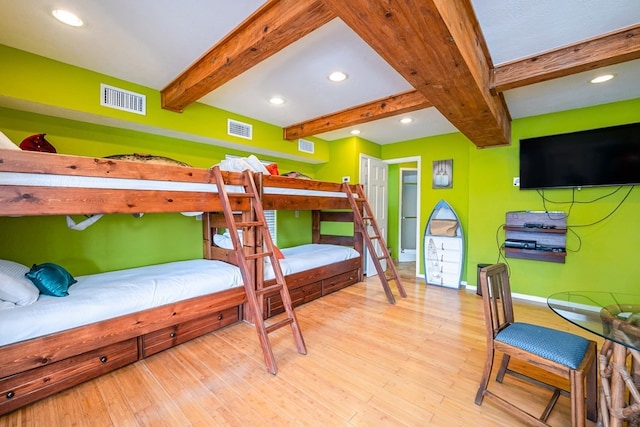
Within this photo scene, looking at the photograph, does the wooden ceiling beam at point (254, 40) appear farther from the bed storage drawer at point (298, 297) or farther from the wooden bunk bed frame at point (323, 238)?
the bed storage drawer at point (298, 297)

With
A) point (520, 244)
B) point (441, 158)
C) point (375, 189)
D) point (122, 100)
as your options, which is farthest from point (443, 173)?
point (122, 100)

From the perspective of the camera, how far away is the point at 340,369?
79.7 inches

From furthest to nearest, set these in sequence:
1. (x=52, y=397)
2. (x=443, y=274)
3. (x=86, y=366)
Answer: (x=443, y=274) → (x=86, y=366) → (x=52, y=397)

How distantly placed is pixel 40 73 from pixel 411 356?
12.8 feet

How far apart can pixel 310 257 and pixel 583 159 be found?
11.7 ft

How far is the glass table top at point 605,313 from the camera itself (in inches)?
51.0

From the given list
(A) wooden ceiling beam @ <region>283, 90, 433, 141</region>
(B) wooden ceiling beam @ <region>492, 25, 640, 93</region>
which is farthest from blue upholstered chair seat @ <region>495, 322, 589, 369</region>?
(A) wooden ceiling beam @ <region>283, 90, 433, 141</region>

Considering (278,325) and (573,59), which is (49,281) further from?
(573,59)

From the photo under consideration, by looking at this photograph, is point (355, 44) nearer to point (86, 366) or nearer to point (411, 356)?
point (411, 356)

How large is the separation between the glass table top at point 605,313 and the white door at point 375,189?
2946 mm

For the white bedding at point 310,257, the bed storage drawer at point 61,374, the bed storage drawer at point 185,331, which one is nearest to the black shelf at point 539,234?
the white bedding at point 310,257

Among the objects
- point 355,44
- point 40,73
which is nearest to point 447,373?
point 355,44

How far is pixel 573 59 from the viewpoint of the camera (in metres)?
1.96

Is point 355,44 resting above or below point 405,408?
above
